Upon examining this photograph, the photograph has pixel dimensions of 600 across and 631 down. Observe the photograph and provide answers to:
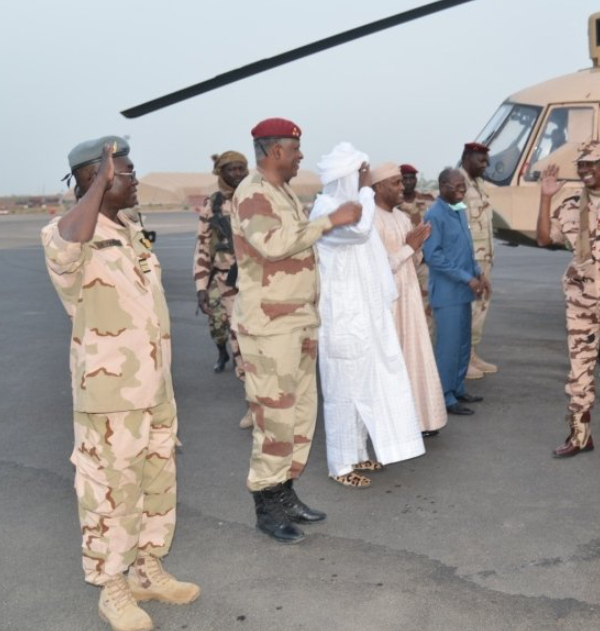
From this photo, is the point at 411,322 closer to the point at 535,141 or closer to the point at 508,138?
the point at 535,141

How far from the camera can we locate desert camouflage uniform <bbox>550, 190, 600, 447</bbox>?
506 centimetres

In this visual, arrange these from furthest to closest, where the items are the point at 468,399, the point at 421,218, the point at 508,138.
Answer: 1. the point at 508,138
2. the point at 421,218
3. the point at 468,399

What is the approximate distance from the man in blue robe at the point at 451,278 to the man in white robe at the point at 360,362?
4.11ft

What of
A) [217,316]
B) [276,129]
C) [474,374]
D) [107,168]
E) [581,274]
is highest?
[276,129]

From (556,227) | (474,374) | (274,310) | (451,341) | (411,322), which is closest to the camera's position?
(274,310)

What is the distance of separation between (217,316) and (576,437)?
318 cm

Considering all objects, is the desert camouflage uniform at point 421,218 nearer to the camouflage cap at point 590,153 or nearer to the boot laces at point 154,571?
the camouflage cap at point 590,153

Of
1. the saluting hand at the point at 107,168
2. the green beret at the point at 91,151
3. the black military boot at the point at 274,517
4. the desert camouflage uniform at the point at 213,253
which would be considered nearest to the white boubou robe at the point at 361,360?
the black military boot at the point at 274,517

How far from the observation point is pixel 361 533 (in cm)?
429

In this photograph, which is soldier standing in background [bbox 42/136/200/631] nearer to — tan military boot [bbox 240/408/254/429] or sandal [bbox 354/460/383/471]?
sandal [bbox 354/460/383/471]

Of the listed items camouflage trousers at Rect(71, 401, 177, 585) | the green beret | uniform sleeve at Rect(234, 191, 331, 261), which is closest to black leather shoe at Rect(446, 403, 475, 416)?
uniform sleeve at Rect(234, 191, 331, 261)

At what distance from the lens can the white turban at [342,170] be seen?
15.1 feet

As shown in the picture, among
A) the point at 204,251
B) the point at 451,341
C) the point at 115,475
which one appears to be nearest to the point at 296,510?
the point at 115,475

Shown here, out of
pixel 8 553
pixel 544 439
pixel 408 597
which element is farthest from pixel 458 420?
pixel 8 553
